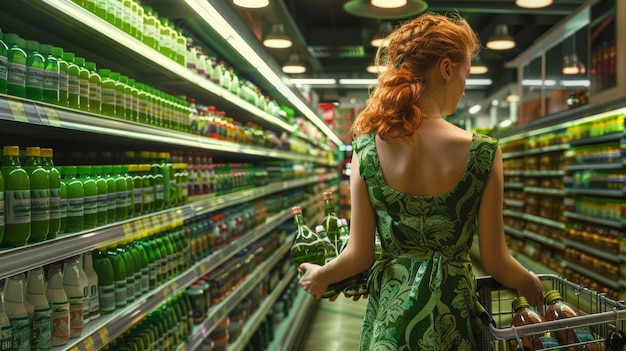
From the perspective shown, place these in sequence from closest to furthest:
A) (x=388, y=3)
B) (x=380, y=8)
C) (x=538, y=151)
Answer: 1. (x=388, y=3)
2. (x=380, y=8)
3. (x=538, y=151)

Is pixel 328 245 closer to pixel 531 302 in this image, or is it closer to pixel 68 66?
pixel 531 302

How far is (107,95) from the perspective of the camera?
87.0 inches

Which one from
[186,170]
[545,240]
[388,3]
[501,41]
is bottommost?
[545,240]

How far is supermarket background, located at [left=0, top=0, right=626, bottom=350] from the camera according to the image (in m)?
1.77

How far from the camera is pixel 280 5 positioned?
7500 mm

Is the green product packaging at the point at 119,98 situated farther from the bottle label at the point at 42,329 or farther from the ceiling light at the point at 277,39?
the ceiling light at the point at 277,39

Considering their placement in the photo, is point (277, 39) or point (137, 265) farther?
point (277, 39)

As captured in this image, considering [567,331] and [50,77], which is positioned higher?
[50,77]

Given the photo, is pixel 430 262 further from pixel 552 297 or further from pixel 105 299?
pixel 105 299

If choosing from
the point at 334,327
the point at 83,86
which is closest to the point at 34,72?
the point at 83,86

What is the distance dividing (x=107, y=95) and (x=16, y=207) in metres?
0.72

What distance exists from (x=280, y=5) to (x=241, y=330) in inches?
181

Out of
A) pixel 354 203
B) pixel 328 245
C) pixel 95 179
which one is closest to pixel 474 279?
pixel 354 203

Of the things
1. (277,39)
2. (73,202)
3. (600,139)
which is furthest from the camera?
(277,39)
